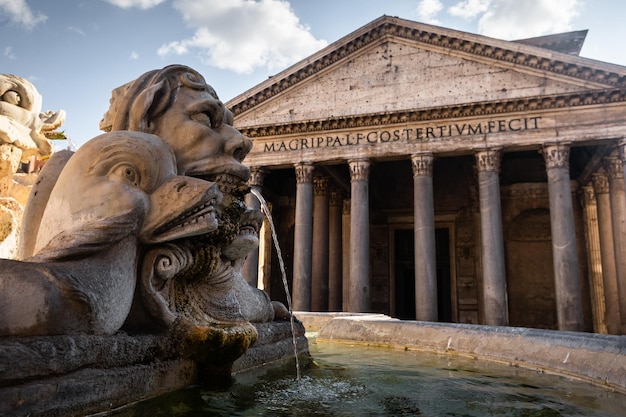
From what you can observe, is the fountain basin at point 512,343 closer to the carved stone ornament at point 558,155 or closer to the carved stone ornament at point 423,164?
the carved stone ornament at point 423,164

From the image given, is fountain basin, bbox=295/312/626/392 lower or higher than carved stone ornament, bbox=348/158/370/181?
lower

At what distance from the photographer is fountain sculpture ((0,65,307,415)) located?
1562 mm

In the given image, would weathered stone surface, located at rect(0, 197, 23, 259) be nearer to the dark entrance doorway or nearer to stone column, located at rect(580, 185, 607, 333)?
the dark entrance doorway

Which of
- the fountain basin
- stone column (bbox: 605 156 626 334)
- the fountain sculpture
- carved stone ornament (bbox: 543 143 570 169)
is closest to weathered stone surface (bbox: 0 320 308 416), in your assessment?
the fountain sculpture

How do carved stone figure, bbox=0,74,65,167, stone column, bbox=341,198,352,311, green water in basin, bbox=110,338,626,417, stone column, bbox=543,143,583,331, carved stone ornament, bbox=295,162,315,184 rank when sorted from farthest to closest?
stone column, bbox=341,198,352,311 → carved stone ornament, bbox=295,162,315,184 → stone column, bbox=543,143,583,331 → carved stone figure, bbox=0,74,65,167 → green water in basin, bbox=110,338,626,417

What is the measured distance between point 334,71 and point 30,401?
15.4 m

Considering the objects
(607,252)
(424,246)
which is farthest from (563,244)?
(607,252)

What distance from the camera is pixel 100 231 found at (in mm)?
1930

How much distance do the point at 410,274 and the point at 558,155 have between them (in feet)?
28.5

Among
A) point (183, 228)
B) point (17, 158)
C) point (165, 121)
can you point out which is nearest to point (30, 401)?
point (183, 228)

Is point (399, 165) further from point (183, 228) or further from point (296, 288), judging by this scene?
point (183, 228)

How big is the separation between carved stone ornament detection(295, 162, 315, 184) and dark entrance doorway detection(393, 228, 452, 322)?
21.2ft

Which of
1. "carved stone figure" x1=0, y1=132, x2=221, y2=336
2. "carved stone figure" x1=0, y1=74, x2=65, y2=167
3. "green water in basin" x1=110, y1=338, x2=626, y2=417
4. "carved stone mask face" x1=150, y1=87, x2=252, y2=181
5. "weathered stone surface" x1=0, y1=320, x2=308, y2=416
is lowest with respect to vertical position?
"green water in basin" x1=110, y1=338, x2=626, y2=417

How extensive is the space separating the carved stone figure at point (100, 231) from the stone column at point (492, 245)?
11.9 meters
